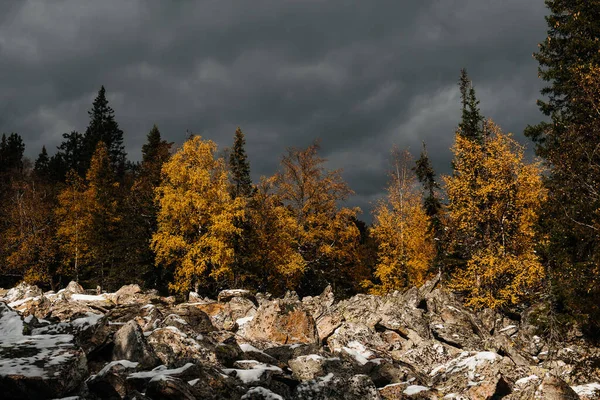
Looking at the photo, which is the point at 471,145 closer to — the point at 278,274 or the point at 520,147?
the point at 520,147

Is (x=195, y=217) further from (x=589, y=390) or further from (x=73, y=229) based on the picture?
(x=589, y=390)

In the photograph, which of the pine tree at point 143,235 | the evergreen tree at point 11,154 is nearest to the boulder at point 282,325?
the pine tree at point 143,235

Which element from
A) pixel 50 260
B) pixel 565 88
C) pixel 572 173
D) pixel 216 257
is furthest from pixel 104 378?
pixel 50 260

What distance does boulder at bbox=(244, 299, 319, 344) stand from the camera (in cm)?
1498

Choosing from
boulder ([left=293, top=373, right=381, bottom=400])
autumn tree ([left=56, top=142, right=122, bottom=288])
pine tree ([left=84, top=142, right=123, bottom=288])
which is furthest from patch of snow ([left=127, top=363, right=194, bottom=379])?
autumn tree ([left=56, top=142, right=122, bottom=288])

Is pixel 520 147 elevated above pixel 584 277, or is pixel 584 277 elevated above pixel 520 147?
pixel 520 147

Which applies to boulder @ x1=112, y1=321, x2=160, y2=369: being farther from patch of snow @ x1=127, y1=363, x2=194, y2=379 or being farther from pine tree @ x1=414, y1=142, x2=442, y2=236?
pine tree @ x1=414, y1=142, x2=442, y2=236

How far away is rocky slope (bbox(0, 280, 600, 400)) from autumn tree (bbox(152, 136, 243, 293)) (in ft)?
19.2

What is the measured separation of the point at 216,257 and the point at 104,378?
20.2 m

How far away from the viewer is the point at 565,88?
2078cm

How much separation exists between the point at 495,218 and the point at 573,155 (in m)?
10.8

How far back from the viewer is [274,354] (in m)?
12.2

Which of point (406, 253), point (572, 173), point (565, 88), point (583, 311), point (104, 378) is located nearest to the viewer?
point (104, 378)

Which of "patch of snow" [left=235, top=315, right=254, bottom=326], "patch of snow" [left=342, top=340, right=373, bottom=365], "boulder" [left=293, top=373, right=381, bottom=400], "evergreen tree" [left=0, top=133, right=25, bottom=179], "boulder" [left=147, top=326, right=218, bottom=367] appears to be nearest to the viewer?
"boulder" [left=293, top=373, right=381, bottom=400]
